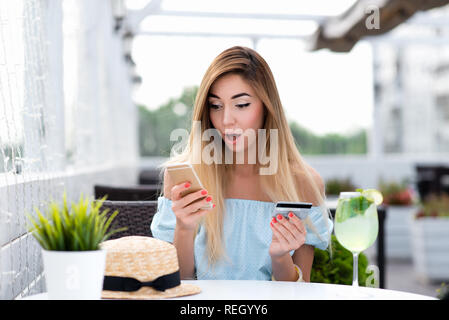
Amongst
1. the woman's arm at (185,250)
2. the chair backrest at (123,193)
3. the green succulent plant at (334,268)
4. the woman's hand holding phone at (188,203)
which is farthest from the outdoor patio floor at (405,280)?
the woman's hand holding phone at (188,203)

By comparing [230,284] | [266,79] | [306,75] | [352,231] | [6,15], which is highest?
[306,75]

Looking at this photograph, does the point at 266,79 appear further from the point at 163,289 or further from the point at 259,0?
the point at 259,0

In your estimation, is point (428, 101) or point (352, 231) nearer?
point (352, 231)

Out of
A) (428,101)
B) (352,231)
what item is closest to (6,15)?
(352,231)

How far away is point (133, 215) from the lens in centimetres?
224

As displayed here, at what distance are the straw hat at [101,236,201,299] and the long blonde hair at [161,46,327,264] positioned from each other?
2.29 feet

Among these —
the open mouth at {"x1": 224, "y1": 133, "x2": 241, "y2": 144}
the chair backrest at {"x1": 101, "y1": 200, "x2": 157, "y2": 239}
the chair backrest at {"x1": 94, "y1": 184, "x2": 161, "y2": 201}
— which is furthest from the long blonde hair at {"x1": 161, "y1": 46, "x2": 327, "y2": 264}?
the chair backrest at {"x1": 94, "y1": 184, "x2": 161, "y2": 201}

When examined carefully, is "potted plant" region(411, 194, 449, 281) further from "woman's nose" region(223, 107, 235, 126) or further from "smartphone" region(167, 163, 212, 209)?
"smartphone" region(167, 163, 212, 209)

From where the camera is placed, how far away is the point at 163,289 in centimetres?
122

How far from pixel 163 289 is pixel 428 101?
958cm

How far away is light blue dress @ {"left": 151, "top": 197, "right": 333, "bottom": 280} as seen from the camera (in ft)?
6.35

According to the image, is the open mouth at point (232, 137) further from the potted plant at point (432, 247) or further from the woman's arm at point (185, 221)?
the potted plant at point (432, 247)

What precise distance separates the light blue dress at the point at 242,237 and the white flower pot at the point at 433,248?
4.00 metres
